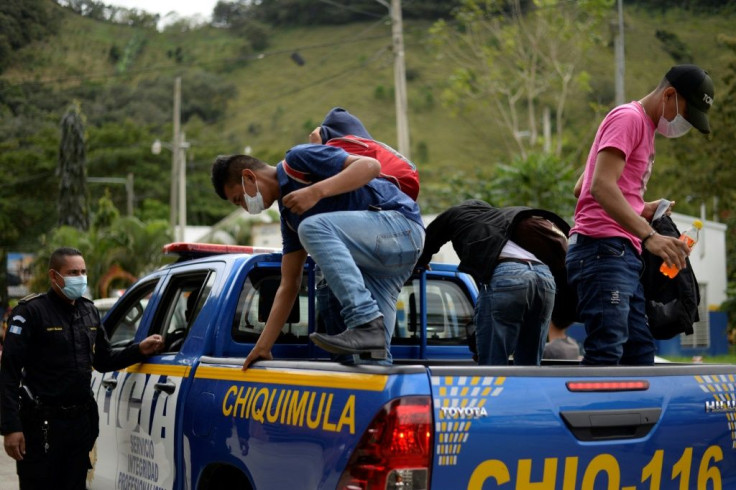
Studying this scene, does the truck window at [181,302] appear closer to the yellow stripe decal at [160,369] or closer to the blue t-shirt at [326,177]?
the yellow stripe decal at [160,369]

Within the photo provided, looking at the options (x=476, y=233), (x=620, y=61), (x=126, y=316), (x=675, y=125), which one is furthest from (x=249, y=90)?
(x=675, y=125)

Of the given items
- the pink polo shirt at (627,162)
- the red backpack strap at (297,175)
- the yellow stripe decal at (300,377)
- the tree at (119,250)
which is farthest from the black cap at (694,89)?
the tree at (119,250)

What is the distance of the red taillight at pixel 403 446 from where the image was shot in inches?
123

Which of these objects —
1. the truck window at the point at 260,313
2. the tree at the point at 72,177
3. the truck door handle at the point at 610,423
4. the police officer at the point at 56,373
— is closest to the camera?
the truck door handle at the point at 610,423

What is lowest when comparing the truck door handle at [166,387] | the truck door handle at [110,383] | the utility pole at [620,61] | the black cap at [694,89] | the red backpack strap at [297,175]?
the truck door handle at [110,383]

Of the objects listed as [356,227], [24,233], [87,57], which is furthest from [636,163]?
[24,233]

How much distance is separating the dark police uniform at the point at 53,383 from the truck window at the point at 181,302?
0.23 metres

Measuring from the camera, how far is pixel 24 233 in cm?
5275

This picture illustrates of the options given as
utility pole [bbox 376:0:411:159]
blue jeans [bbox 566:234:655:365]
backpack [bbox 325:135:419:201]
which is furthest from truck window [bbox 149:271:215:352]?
utility pole [bbox 376:0:411:159]

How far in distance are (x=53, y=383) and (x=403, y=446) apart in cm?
274

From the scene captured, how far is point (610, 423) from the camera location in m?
3.47

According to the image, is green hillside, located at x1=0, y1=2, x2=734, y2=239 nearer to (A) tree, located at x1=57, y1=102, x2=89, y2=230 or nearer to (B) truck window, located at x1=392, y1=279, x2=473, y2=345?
(A) tree, located at x1=57, y1=102, x2=89, y2=230

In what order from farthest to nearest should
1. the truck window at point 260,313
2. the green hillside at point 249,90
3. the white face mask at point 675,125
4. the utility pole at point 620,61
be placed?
the green hillside at point 249,90 < the utility pole at point 620,61 < the truck window at point 260,313 < the white face mask at point 675,125

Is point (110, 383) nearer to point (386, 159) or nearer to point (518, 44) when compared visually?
point (386, 159)
